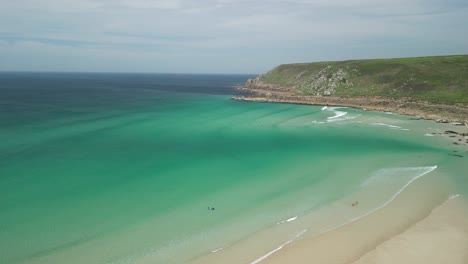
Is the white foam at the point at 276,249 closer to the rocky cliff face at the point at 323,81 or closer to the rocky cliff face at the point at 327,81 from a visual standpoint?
the rocky cliff face at the point at 323,81

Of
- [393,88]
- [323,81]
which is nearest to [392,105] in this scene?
[393,88]

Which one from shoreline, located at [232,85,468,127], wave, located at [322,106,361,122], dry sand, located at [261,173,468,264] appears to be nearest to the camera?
dry sand, located at [261,173,468,264]

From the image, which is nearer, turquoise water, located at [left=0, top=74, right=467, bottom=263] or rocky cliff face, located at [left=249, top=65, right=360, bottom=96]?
turquoise water, located at [left=0, top=74, right=467, bottom=263]

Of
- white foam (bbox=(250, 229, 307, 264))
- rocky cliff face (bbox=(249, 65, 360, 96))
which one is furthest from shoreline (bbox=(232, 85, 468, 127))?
white foam (bbox=(250, 229, 307, 264))

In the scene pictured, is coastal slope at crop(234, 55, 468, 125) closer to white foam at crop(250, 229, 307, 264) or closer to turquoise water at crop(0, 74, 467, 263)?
turquoise water at crop(0, 74, 467, 263)

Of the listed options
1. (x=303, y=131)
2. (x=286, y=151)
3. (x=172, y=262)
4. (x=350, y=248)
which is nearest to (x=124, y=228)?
(x=172, y=262)

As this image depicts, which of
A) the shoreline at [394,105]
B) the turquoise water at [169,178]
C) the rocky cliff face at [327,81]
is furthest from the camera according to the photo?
the rocky cliff face at [327,81]

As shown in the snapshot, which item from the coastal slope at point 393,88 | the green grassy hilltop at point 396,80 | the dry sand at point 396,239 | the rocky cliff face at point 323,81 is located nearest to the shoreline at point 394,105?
the coastal slope at point 393,88
